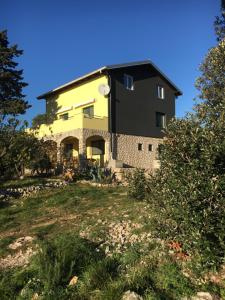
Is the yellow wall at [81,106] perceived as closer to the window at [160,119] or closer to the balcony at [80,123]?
the balcony at [80,123]

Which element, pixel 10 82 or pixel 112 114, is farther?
pixel 10 82

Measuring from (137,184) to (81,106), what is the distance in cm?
1999

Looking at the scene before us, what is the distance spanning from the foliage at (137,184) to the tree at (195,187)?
82 centimetres

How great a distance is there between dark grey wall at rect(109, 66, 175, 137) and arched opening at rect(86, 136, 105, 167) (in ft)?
4.91

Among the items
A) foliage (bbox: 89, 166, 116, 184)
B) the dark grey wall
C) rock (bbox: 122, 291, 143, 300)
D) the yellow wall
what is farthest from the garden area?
the dark grey wall

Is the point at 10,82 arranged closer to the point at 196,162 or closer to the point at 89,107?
the point at 89,107

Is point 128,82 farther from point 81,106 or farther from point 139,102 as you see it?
point 81,106

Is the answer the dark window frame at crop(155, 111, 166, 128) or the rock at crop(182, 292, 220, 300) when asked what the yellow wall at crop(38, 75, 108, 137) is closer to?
the dark window frame at crop(155, 111, 166, 128)

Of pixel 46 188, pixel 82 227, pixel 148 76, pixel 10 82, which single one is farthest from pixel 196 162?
pixel 10 82

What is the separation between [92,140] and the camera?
25.6 meters

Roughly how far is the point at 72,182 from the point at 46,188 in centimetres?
234

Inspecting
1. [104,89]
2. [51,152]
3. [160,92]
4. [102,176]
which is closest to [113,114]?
[104,89]

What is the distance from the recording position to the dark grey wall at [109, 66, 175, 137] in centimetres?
2523

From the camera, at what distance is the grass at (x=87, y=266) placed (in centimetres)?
555
